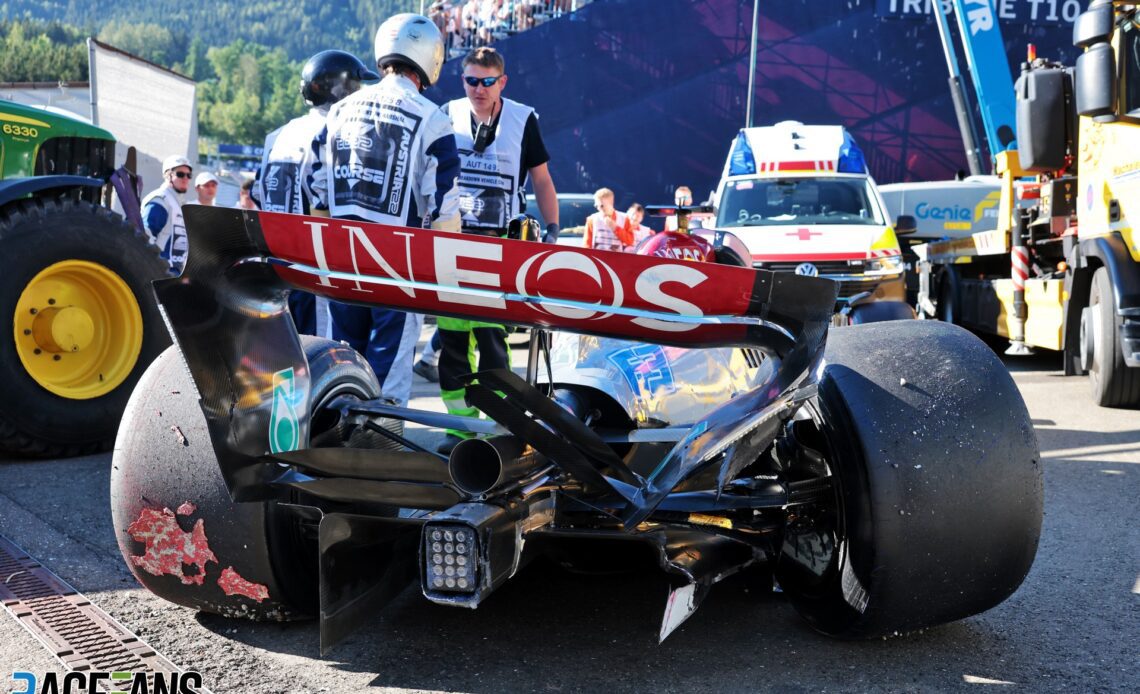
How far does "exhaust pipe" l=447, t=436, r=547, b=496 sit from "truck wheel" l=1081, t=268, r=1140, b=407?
6.14 meters

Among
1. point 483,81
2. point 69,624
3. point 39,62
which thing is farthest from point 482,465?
point 39,62

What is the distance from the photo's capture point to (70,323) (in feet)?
19.3

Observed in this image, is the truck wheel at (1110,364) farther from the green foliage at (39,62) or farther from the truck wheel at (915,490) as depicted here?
the green foliage at (39,62)

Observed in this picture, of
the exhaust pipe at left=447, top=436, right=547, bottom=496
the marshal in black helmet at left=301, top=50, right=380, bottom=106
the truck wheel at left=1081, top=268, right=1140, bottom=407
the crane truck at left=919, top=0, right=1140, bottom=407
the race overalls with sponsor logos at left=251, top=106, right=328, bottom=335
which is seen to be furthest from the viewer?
the truck wheel at left=1081, top=268, right=1140, bottom=407

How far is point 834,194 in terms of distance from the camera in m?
10.6

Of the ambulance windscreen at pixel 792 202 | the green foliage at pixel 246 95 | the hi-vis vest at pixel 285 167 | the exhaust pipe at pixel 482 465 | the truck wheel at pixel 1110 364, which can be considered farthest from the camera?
the green foliage at pixel 246 95

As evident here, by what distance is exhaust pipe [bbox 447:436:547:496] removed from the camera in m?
2.71

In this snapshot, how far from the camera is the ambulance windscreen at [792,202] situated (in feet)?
34.0

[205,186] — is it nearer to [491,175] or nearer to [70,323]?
[70,323]

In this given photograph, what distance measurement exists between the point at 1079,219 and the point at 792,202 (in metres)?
2.80

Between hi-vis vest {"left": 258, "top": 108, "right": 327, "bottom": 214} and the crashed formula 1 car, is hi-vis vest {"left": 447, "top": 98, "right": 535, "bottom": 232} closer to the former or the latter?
hi-vis vest {"left": 258, "top": 108, "right": 327, "bottom": 214}

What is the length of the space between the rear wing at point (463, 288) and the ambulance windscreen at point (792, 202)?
7.81 m

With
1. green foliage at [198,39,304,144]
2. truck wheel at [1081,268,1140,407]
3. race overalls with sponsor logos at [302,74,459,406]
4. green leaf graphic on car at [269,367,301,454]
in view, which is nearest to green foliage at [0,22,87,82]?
green foliage at [198,39,304,144]

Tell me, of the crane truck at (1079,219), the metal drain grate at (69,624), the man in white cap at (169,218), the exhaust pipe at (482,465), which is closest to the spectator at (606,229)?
the crane truck at (1079,219)
